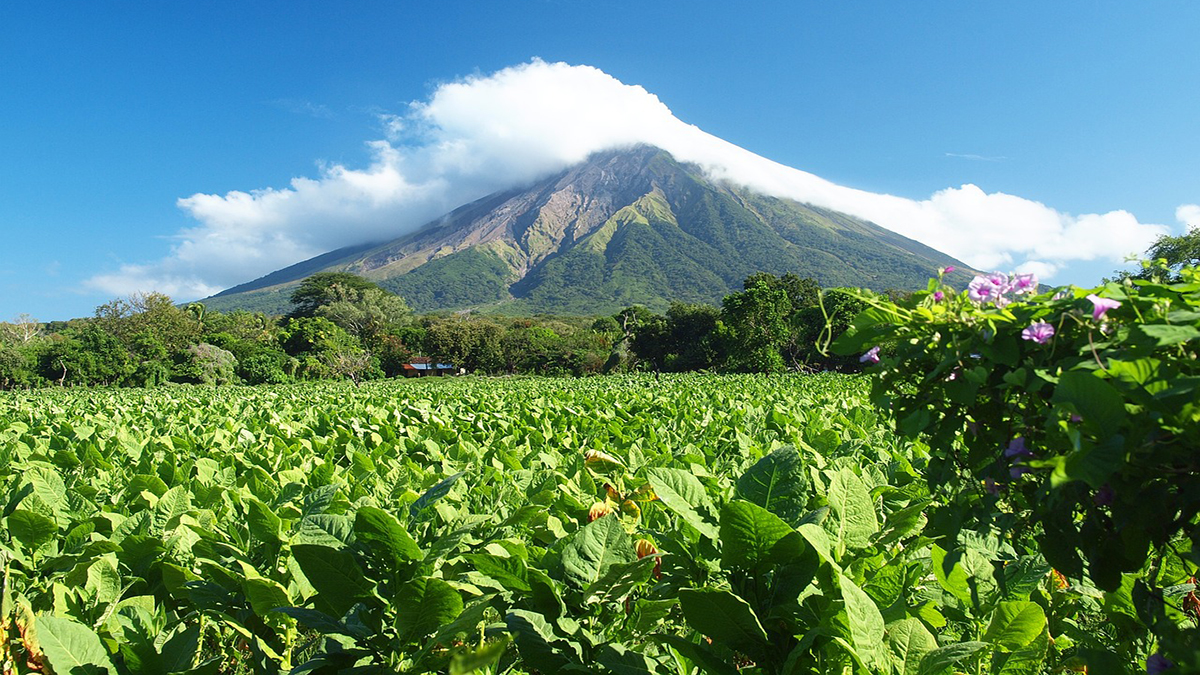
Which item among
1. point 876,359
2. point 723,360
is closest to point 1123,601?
point 876,359

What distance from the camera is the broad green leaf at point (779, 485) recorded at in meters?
1.93

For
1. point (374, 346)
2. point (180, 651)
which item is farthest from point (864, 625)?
point (374, 346)

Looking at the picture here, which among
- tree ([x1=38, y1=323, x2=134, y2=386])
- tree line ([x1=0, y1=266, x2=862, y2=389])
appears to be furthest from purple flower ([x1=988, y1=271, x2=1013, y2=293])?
tree ([x1=38, y1=323, x2=134, y2=386])

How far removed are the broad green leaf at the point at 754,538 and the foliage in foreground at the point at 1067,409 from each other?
0.35 meters

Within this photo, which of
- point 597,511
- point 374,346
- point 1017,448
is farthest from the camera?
point 374,346

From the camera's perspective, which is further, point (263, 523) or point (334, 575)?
point (263, 523)

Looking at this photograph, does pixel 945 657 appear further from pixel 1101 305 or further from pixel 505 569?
pixel 505 569

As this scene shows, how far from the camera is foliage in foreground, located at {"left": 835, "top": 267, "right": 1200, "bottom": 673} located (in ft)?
3.24

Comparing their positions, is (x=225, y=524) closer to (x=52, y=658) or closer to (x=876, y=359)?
(x=52, y=658)

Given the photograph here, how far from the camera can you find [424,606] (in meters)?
1.73

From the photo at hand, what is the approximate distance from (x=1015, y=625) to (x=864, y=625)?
67cm

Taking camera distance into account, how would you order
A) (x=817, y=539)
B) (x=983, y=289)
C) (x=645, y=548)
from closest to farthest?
1. (x=983, y=289)
2. (x=817, y=539)
3. (x=645, y=548)

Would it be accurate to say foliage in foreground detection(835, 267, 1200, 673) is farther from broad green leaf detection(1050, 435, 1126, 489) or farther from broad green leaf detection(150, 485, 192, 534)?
broad green leaf detection(150, 485, 192, 534)

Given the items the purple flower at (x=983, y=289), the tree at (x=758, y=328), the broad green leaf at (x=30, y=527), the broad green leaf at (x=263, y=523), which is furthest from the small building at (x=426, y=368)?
the purple flower at (x=983, y=289)
